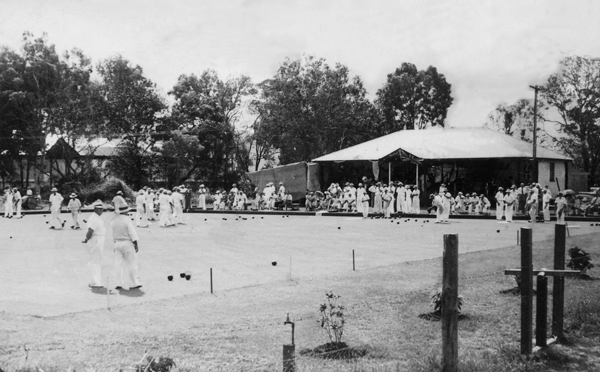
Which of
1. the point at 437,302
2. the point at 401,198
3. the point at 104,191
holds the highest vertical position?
the point at 104,191

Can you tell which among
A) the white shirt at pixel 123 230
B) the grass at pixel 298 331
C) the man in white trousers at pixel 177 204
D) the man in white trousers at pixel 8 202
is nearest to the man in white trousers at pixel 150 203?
the man in white trousers at pixel 177 204

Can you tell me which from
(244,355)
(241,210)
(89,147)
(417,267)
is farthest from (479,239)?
(89,147)

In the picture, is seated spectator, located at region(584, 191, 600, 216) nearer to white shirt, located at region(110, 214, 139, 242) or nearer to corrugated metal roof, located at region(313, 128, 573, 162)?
corrugated metal roof, located at region(313, 128, 573, 162)

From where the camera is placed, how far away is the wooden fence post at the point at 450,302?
555 cm

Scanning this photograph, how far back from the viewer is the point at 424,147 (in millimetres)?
40031

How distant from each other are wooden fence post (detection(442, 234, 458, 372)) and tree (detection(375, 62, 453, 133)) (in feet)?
168

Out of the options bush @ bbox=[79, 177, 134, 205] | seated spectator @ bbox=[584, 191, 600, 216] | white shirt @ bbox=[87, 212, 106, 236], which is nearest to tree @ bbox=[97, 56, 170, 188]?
bush @ bbox=[79, 177, 134, 205]

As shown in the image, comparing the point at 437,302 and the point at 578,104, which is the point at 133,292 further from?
the point at 578,104

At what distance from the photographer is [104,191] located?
144 feet

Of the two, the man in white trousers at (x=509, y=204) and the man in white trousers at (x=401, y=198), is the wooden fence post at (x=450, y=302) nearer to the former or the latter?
the man in white trousers at (x=509, y=204)

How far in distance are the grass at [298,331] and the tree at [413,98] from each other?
4708cm

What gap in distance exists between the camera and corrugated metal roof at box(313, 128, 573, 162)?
37531mm

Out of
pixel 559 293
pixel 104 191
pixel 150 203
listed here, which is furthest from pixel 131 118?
pixel 559 293

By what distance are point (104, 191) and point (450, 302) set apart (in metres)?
41.6
